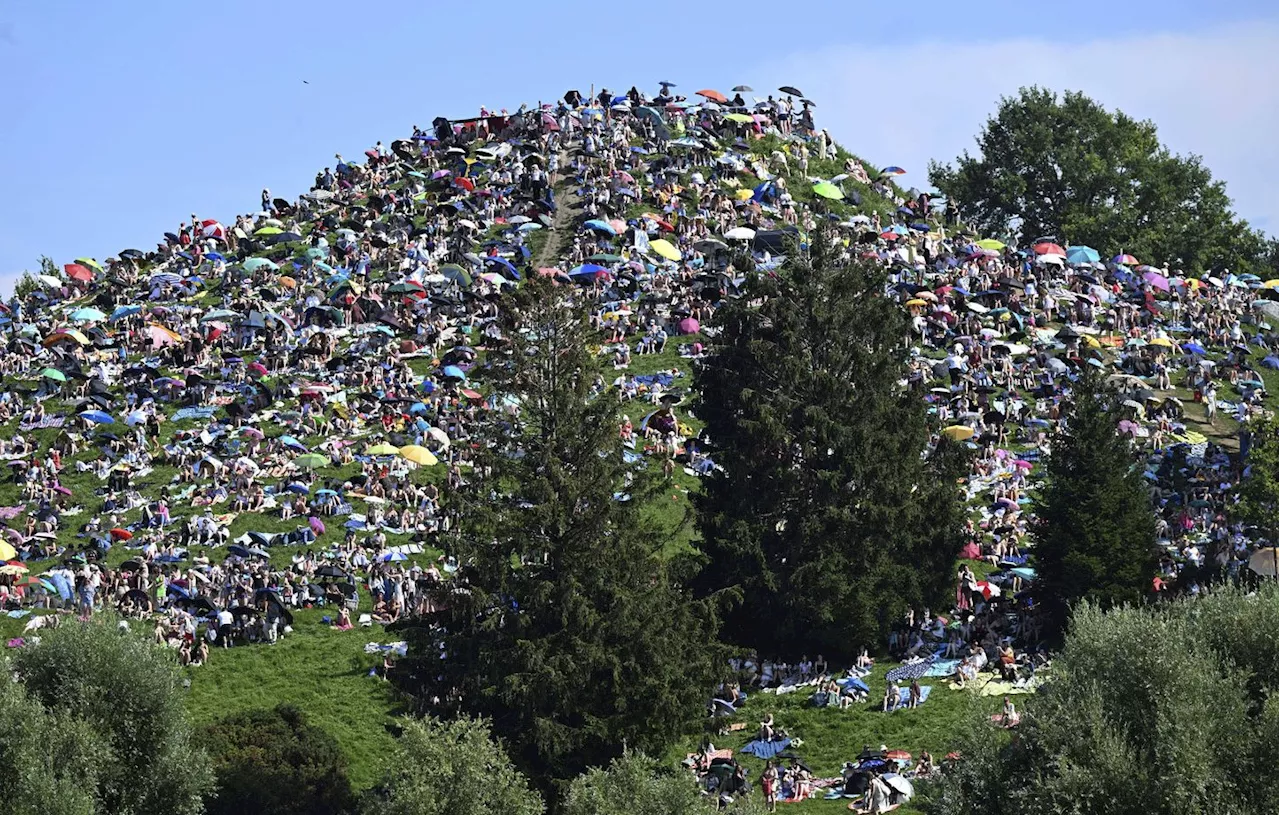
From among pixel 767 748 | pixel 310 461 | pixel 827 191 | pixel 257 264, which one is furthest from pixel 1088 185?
pixel 767 748

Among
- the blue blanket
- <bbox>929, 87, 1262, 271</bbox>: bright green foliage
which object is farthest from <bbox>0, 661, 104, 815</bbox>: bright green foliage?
<bbox>929, 87, 1262, 271</bbox>: bright green foliage

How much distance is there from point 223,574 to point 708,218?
Result: 44.0 metres

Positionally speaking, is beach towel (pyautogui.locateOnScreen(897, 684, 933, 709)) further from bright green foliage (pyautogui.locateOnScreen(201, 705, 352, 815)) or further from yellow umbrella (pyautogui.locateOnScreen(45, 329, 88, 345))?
yellow umbrella (pyautogui.locateOnScreen(45, 329, 88, 345))

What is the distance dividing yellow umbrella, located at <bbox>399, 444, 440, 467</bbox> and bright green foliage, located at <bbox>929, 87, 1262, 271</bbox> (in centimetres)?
6999

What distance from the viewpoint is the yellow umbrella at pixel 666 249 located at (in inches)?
3755

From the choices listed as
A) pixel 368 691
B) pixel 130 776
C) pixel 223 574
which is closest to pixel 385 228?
pixel 223 574

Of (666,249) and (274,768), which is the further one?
(666,249)

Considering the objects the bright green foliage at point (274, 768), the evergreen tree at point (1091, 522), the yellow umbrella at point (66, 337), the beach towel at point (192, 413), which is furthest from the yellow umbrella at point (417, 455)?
the evergreen tree at point (1091, 522)

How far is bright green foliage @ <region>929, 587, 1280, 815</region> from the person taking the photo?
38.4 metres

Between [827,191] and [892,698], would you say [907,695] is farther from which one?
[827,191]

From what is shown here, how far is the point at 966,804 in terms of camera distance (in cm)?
4109

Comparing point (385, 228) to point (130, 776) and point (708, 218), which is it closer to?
point (708, 218)

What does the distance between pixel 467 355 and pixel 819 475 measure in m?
29.1

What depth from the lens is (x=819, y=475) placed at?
60.1m
